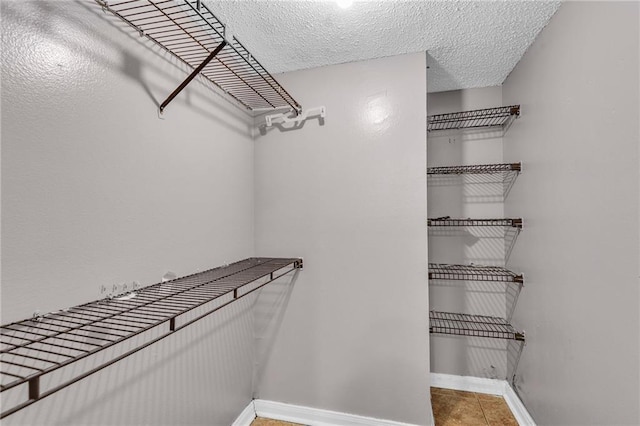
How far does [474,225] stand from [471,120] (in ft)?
2.34

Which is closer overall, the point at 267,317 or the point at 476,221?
the point at 267,317

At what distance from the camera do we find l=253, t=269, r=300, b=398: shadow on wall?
1.84 m

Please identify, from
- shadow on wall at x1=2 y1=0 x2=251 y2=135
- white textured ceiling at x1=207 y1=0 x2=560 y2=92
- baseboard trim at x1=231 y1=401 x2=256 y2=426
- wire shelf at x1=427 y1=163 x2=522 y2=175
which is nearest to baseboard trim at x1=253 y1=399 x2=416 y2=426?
baseboard trim at x1=231 y1=401 x2=256 y2=426

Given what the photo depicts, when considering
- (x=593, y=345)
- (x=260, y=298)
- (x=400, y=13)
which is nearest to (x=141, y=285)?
(x=260, y=298)

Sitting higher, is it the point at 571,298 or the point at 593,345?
the point at 571,298

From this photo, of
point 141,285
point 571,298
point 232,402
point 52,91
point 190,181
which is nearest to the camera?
point 52,91

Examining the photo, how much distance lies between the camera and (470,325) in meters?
2.02

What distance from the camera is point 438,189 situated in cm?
216

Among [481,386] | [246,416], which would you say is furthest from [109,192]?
[481,386]

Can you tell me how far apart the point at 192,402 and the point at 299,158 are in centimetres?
132

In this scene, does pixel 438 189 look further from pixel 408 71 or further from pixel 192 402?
pixel 192 402

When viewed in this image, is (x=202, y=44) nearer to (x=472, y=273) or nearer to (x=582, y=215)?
(x=582, y=215)

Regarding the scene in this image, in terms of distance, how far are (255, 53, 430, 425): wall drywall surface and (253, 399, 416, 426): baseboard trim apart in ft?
0.11

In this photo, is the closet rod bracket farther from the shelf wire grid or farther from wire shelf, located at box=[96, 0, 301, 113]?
the shelf wire grid
